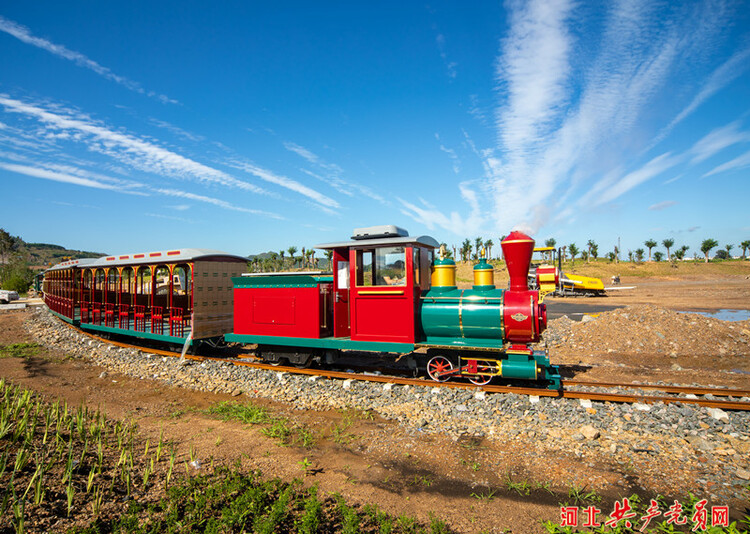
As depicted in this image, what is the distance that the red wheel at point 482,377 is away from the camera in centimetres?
817

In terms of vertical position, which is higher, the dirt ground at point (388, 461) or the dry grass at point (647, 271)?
the dry grass at point (647, 271)

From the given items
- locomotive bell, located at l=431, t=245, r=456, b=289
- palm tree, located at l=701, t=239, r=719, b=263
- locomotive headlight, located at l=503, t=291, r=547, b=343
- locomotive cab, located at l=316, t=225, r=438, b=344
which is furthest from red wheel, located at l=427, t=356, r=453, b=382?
palm tree, located at l=701, t=239, r=719, b=263

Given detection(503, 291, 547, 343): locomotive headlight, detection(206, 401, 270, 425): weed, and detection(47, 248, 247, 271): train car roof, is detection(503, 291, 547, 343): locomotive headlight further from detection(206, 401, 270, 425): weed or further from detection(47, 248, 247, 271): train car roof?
detection(47, 248, 247, 271): train car roof

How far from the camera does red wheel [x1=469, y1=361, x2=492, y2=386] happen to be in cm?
817

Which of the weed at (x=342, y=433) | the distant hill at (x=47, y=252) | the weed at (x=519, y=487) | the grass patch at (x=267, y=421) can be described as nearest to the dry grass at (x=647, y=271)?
the grass patch at (x=267, y=421)

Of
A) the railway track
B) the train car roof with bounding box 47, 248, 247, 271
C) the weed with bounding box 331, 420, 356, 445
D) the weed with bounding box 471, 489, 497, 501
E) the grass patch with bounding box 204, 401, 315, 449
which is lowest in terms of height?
the weed with bounding box 471, 489, 497, 501

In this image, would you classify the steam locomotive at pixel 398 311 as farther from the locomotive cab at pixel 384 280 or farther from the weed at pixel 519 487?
the weed at pixel 519 487

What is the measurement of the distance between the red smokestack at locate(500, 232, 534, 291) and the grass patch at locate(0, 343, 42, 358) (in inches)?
635

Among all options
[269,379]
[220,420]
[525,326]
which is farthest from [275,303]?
[525,326]

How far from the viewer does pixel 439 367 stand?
28.2 feet

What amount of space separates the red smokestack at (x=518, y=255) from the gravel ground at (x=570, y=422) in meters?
2.46

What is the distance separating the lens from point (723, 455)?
211 inches

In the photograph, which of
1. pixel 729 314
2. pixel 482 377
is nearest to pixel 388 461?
pixel 482 377

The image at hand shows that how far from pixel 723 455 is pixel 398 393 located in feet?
17.1
